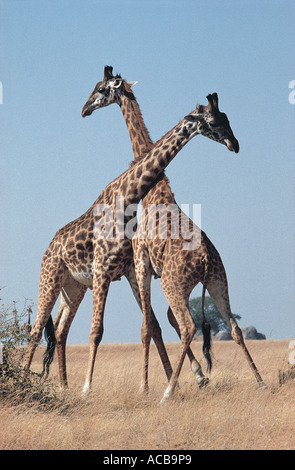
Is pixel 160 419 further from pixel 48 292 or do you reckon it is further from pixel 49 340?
pixel 49 340

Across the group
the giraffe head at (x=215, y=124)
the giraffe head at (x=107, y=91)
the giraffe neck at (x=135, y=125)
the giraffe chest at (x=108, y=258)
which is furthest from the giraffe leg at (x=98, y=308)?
the giraffe head at (x=107, y=91)

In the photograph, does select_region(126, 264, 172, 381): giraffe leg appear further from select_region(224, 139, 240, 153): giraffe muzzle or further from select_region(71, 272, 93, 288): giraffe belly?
select_region(224, 139, 240, 153): giraffe muzzle

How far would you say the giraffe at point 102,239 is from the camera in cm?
1013

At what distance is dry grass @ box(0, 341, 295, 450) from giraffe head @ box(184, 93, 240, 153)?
4.16 metres

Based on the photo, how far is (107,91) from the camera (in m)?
11.8

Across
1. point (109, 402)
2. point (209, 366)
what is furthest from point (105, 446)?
point (209, 366)

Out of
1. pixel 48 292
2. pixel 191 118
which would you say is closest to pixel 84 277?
pixel 48 292

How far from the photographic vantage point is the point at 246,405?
859cm

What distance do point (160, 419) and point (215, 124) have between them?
4.99m

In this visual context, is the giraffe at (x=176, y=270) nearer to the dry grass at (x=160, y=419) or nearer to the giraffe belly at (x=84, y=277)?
the dry grass at (x=160, y=419)

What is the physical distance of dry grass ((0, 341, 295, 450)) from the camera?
699 cm

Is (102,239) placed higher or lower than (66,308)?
higher
